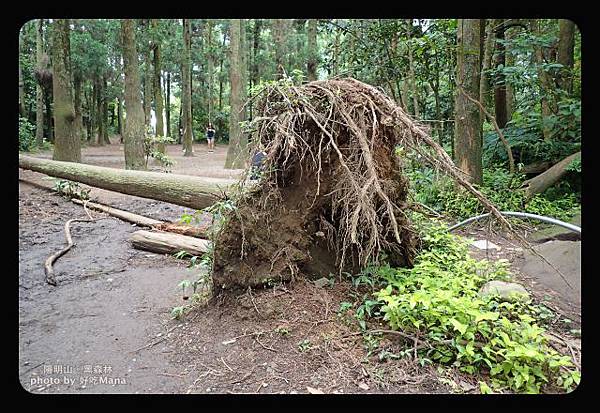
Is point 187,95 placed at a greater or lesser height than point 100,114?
lesser

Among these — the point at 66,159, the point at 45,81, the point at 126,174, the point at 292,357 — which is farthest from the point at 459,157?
the point at 45,81

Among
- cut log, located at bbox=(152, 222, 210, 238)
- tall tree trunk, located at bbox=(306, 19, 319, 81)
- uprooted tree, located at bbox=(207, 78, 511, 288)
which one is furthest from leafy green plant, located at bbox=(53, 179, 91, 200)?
tall tree trunk, located at bbox=(306, 19, 319, 81)

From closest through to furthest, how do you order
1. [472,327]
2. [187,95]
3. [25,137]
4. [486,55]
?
[472,327]
[486,55]
[25,137]
[187,95]

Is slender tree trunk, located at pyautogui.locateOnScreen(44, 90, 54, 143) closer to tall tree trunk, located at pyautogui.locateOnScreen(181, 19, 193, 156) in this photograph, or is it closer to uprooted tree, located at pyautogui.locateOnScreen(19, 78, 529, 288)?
tall tree trunk, located at pyautogui.locateOnScreen(181, 19, 193, 156)

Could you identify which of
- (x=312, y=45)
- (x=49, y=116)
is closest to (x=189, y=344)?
(x=312, y=45)

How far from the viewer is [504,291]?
133 inches

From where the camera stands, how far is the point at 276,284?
3.57m

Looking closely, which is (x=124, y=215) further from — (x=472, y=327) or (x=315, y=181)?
(x=472, y=327)

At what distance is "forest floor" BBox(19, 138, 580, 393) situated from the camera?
2768 mm

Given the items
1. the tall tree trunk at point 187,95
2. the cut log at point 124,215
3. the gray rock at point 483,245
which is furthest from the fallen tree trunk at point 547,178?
the tall tree trunk at point 187,95

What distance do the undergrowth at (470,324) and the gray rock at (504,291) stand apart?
48 millimetres

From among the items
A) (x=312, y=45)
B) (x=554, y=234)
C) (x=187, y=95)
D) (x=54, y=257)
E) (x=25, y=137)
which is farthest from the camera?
(x=187, y=95)

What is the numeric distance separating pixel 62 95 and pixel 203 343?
380 inches
